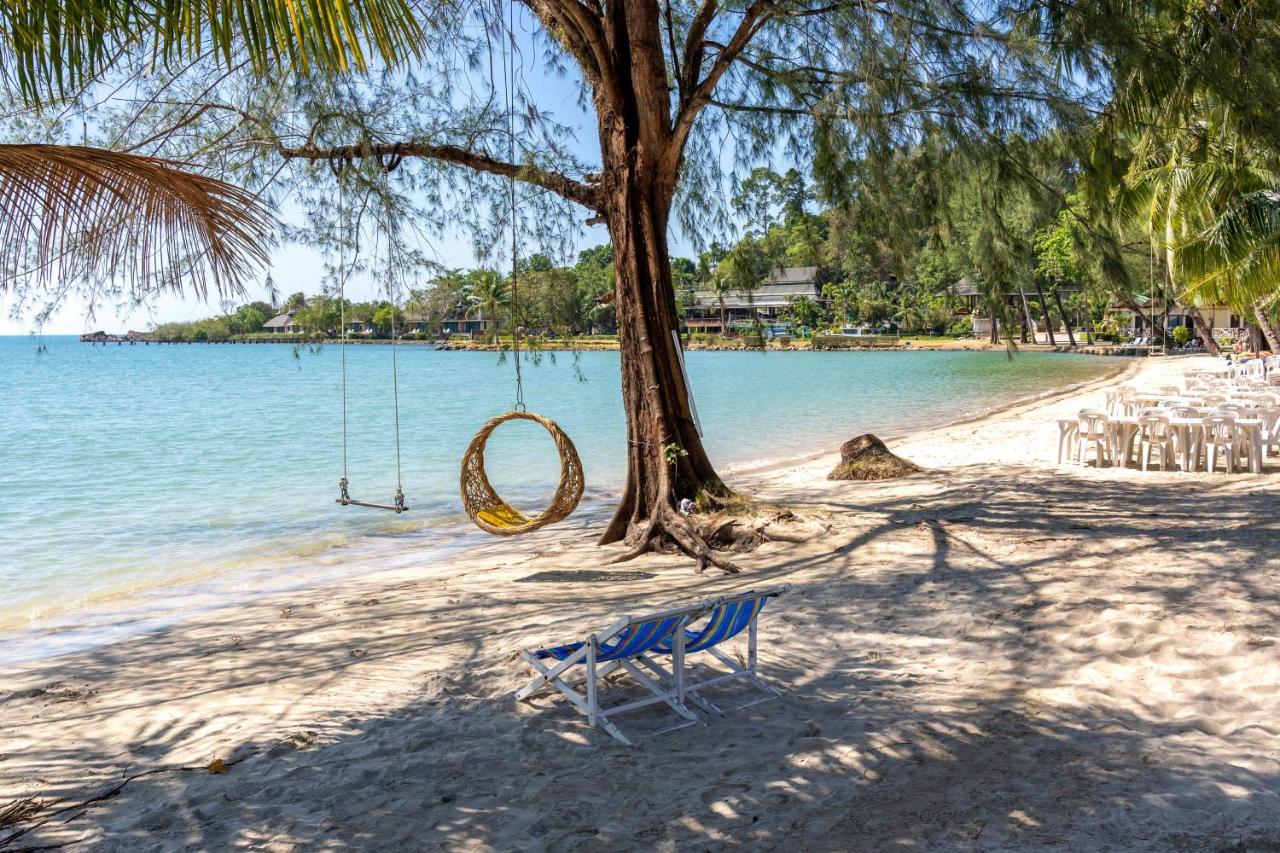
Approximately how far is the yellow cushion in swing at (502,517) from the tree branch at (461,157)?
2.75m

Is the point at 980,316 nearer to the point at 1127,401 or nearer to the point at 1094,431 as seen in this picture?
the point at 1127,401

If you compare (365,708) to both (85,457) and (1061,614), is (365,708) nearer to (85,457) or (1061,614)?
(1061,614)

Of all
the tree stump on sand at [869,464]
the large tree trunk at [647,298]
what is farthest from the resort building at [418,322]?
the tree stump on sand at [869,464]

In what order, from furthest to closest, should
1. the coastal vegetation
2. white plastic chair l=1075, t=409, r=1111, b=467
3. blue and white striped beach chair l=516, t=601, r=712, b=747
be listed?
white plastic chair l=1075, t=409, r=1111, b=467, the coastal vegetation, blue and white striped beach chair l=516, t=601, r=712, b=747

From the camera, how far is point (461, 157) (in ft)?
26.7

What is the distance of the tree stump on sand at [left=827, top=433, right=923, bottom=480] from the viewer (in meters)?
10.9

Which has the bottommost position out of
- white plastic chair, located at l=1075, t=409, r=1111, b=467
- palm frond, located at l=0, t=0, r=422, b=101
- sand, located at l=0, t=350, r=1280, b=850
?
sand, located at l=0, t=350, r=1280, b=850

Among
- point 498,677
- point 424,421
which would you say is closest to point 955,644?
point 498,677

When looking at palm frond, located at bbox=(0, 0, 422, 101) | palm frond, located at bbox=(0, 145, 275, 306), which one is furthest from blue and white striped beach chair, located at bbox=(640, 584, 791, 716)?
palm frond, located at bbox=(0, 0, 422, 101)

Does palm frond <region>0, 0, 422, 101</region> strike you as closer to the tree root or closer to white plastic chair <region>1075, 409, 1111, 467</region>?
the tree root

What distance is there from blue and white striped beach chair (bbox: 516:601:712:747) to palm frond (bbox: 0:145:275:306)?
1.98 meters

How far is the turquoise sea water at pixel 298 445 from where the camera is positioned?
10414 millimetres

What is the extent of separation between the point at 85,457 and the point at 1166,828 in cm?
2302

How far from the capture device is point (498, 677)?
15.5 feet
